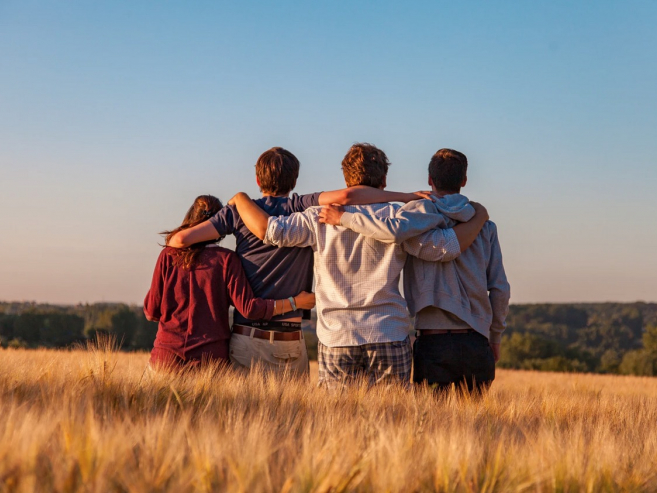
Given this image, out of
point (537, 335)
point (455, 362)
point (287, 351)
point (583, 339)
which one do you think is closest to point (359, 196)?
point (287, 351)

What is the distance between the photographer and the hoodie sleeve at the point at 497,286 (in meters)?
5.62

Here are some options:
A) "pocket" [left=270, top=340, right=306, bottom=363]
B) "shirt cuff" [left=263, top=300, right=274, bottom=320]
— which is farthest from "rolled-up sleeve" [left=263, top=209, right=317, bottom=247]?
"pocket" [left=270, top=340, right=306, bottom=363]

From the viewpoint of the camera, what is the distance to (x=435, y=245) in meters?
5.08

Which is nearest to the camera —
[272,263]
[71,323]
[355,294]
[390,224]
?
[390,224]

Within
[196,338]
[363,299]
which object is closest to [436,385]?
[363,299]

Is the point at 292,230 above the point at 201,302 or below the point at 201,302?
above

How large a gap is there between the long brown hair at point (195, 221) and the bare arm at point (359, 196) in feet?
3.21

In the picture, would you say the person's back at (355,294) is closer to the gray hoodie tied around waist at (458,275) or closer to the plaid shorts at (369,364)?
the plaid shorts at (369,364)

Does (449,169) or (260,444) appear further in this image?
(449,169)

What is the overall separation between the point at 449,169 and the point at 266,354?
2072mm

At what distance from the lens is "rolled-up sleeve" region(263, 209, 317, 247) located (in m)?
A: 5.12

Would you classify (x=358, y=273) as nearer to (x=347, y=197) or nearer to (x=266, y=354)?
(x=347, y=197)

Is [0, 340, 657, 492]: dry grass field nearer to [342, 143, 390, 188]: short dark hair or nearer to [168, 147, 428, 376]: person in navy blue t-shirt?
[168, 147, 428, 376]: person in navy blue t-shirt

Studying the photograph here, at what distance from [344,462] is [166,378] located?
206 cm
